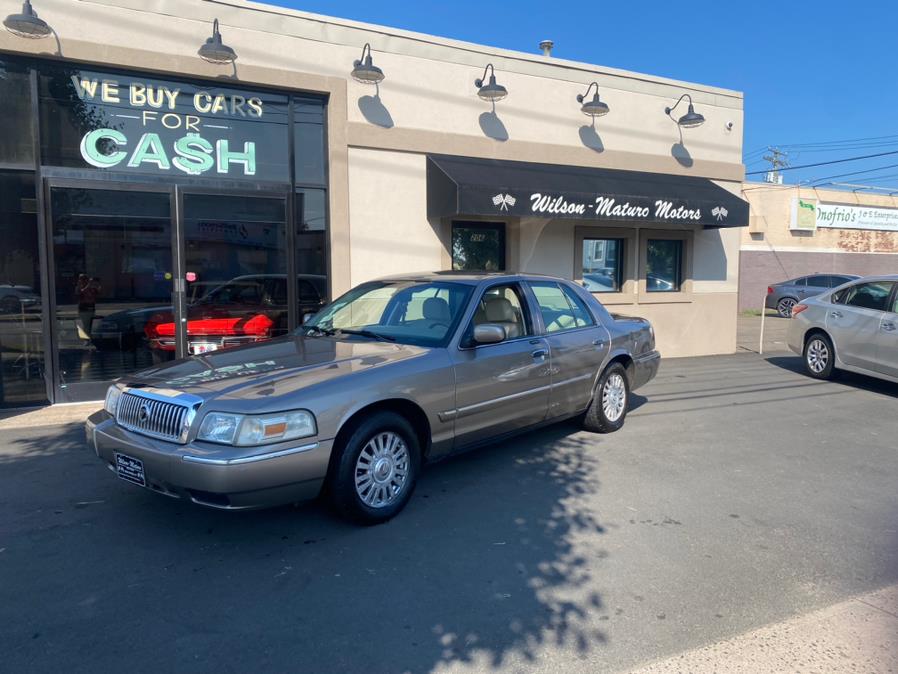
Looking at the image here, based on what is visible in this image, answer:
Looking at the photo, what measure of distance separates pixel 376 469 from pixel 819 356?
8.41m

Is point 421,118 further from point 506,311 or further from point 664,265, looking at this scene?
point 664,265

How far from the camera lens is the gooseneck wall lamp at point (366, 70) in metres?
8.75

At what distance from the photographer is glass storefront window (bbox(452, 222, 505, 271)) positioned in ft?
33.9

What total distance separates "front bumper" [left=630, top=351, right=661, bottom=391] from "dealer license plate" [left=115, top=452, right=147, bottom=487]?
15.6ft

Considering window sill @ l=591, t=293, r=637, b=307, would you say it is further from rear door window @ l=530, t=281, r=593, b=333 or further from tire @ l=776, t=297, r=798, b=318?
tire @ l=776, t=297, r=798, b=318

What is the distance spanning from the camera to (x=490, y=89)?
9.54m

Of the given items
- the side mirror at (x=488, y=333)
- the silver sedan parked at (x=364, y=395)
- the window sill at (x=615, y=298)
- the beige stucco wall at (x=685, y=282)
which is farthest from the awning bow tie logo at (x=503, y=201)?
the side mirror at (x=488, y=333)

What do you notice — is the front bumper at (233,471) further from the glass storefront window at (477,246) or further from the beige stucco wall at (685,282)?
the beige stucco wall at (685,282)

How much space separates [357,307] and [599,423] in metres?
2.65

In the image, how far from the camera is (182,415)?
12.4 ft

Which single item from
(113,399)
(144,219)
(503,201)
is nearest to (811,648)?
(113,399)

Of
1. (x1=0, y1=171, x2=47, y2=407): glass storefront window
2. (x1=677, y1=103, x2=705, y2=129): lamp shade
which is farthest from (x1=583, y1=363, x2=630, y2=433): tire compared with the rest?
(x1=677, y1=103, x2=705, y2=129): lamp shade

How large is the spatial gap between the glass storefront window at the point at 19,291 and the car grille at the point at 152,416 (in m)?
4.42

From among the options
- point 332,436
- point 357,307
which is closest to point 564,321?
point 357,307
